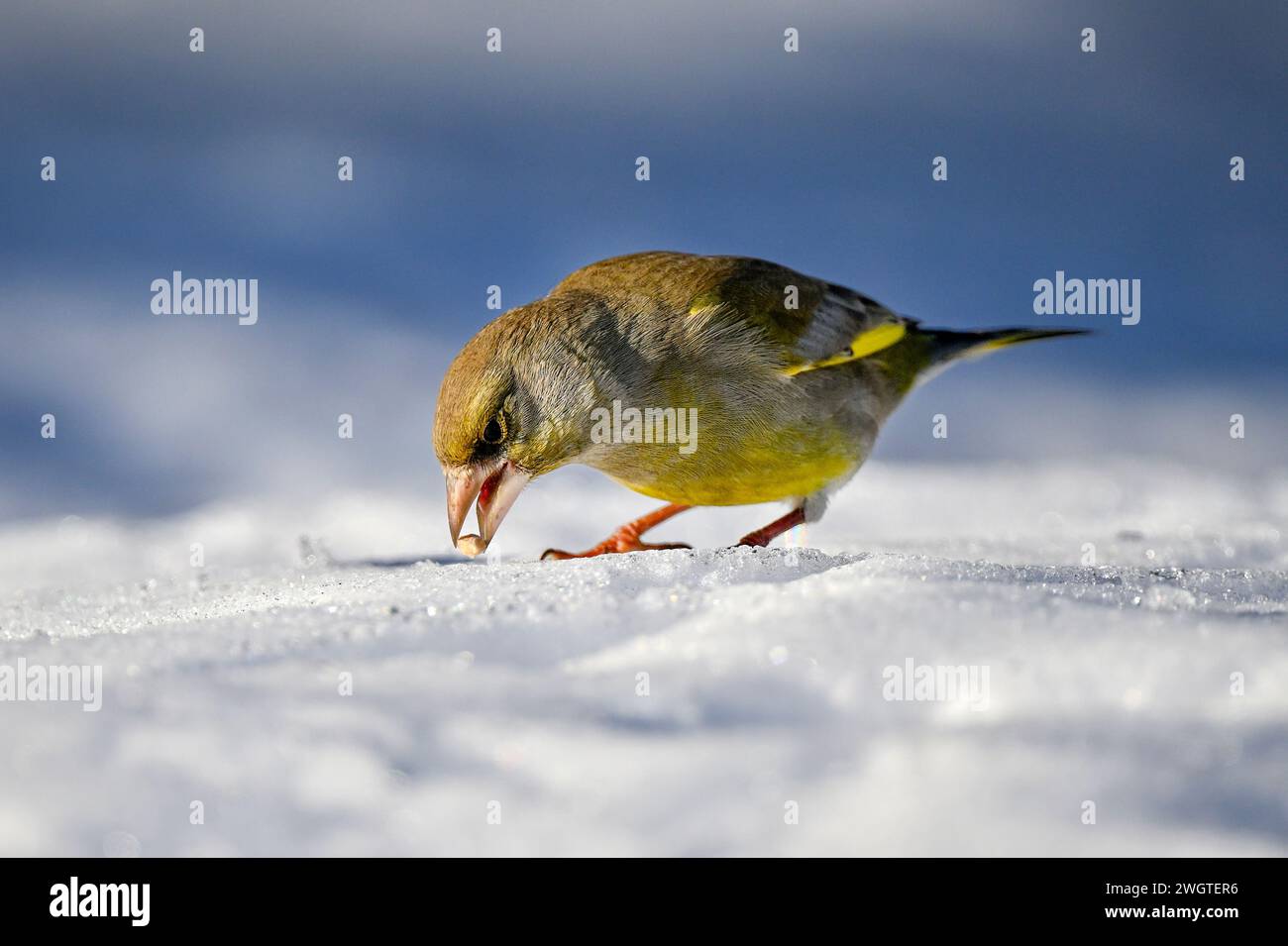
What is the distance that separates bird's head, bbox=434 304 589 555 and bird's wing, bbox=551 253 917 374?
622mm

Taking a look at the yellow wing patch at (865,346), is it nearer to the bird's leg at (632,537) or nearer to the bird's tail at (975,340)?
the bird's tail at (975,340)

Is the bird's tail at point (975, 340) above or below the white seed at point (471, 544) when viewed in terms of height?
above

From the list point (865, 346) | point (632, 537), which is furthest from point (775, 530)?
point (865, 346)

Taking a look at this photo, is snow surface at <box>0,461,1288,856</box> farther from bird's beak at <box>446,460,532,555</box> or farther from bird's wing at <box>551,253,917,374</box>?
bird's wing at <box>551,253,917,374</box>

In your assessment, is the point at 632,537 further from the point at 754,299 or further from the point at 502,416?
the point at 502,416

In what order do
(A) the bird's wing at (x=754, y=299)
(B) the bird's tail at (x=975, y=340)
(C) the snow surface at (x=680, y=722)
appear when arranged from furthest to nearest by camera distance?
(B) the bird's tail at (x=975, y=340) → (A) the bird's wing at (x=754, y=299) → (C) the snow surface at (x=680, y=722)

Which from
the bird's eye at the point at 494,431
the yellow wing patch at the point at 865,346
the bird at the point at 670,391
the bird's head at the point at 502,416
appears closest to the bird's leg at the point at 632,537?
the bird at the point at 670,391

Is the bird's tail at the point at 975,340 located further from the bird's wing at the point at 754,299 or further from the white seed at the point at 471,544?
the white seed at the point at 471,544

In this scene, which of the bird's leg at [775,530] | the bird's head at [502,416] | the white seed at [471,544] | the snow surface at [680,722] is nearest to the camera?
the snow surface at [680,722]

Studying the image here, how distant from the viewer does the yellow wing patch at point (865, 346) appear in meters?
5.04

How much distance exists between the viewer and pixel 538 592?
358cm

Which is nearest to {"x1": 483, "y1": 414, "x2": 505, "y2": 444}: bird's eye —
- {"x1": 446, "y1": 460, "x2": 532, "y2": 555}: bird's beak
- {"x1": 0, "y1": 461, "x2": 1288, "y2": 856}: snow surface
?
{"x1": 446, "y1": 460, "x2": 532, "y2": 555}: bird's beak

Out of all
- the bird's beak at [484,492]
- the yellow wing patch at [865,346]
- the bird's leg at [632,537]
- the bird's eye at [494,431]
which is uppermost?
the yellow wing patch at [865,346]

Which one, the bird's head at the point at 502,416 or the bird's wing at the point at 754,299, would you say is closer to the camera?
the bird's head at the point at 502,416
